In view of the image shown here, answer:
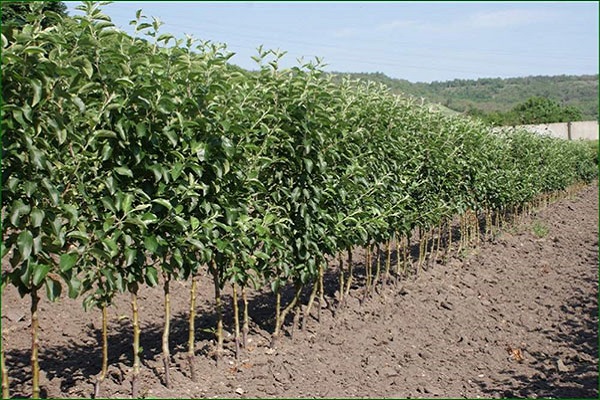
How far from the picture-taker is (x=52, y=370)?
480 cm

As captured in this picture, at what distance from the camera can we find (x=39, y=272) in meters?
3.08

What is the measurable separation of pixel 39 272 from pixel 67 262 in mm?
182

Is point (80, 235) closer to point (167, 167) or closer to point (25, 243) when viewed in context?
point (25, 243)

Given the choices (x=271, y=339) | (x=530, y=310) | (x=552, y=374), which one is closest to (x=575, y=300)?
(x=530, y=310)

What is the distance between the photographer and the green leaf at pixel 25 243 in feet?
9.98

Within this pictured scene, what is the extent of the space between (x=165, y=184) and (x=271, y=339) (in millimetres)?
2477

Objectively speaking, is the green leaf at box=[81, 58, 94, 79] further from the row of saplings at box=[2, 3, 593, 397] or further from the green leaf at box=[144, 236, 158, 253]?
the green leaf at box=[144, 236, 158, 253]

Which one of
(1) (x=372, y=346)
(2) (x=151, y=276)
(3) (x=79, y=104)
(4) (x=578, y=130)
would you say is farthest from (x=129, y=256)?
(4) (x=578, y=130)

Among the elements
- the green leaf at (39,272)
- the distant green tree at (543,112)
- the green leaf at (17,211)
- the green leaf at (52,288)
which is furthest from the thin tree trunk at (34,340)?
the distant green tree at (543,112)

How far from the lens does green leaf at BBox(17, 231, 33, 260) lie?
3043mm

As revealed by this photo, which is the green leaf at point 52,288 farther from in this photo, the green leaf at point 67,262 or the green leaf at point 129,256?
the green leaf at point 129,256

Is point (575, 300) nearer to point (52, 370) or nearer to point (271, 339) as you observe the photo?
point (271, 339)

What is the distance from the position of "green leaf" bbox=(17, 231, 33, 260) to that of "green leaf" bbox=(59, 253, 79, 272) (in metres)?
0.20

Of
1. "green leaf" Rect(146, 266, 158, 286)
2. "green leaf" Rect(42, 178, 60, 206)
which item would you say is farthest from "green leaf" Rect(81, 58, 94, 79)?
"green leaf" Rect(146, 266, 158, 286)
